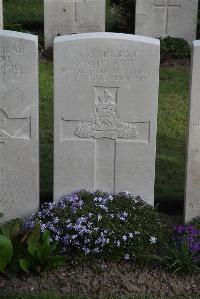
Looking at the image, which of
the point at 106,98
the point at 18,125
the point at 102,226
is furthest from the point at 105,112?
the point at 102,226

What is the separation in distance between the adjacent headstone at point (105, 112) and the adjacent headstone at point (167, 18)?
23.8ft

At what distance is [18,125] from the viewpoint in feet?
18.9

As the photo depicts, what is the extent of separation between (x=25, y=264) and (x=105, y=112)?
1445 millimetres

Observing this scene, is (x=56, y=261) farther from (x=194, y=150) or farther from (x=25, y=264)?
(x=194, y=150)

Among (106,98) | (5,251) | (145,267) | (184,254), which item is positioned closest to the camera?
(5,251)

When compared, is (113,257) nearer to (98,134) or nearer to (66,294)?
(66,294)

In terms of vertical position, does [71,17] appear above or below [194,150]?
above

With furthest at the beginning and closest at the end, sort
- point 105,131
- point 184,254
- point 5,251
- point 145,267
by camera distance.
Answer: point 105,131 → point 145,267 → point 184,254 → point 5,251

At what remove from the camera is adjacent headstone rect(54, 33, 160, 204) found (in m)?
5.55

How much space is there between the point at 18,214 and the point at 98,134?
1.04 meters

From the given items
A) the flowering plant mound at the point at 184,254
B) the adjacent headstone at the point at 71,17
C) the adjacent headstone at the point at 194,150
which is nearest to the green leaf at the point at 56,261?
the flowering plant mound at the point at 184,254

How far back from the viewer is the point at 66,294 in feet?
16.9

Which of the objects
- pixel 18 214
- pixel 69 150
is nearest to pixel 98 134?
A: pixel 69 150

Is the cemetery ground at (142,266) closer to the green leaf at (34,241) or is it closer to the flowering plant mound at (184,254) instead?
the flowering plant mound at (184,254)
